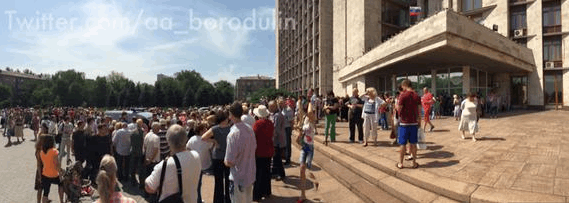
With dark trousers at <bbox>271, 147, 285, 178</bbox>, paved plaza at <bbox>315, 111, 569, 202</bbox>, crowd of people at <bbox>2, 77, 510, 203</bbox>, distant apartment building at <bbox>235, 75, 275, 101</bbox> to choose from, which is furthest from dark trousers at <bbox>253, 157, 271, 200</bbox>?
distant apartment building at <bbox>235, 75, 275, 101</bbox>

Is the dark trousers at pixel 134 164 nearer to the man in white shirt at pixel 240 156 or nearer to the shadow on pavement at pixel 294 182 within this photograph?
the shadow on pavement at pixel 294 182

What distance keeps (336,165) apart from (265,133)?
2.75m

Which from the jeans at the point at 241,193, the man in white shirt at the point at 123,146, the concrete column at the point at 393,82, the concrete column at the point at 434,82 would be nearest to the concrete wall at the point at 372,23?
the concrete column at the point at 393,82

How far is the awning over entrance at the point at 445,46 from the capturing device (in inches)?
548

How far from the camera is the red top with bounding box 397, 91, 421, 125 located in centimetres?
564

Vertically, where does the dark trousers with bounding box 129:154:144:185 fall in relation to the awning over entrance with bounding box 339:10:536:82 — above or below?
below

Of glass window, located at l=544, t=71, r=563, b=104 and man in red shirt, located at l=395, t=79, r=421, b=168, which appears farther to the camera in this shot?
glass window, located at l=544, t=71, r=563, b=104

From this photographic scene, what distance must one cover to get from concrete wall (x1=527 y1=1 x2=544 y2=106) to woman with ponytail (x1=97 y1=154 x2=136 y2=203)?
32.4m

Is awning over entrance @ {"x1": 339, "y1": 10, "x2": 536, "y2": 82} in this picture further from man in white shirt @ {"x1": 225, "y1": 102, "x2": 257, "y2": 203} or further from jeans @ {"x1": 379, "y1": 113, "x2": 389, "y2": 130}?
man in white shirt @ {"x1": 225, "y1": 102, "x2": 257, "y2": 203}

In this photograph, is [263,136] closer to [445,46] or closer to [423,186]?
[423,186]

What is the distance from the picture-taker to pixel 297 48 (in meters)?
54.7

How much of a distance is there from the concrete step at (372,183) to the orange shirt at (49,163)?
5.76 m

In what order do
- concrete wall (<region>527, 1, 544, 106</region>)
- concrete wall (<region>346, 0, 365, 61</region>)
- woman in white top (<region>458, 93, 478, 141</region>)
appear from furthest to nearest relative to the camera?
concrete wall (<region>346, 0, 365, 61</region>), concrete wall (<region>527, 1, 544, 106</region>), woman in white top (<region>458, 93, 478, 141</region>)

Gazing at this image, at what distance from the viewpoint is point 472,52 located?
15.1 m
